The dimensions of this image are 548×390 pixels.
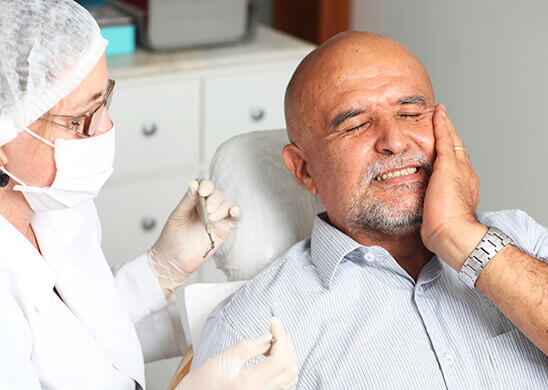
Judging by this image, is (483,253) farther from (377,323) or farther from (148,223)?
(148,223)

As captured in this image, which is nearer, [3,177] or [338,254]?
[3,177]

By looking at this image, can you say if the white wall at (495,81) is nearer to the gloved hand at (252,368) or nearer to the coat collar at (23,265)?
the gloved hand at (252,368)

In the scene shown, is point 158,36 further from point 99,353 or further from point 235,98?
point 99,353

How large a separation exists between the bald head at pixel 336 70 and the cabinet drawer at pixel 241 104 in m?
1.11

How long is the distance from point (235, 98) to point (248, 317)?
1391mm

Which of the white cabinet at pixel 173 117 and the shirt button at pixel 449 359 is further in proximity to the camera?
the white cabinet at pixel 173 117

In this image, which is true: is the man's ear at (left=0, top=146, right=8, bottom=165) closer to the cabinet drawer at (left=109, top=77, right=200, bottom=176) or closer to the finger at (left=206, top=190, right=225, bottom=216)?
the finger at (left=206, top=190, right=225, bottom=216)

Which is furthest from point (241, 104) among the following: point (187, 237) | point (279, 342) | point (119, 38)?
point (279, 342)

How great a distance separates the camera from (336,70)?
146cm

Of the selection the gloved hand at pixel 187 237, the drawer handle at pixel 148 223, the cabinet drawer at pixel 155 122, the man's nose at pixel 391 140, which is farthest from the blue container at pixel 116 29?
the man's nose at pixel 391 140

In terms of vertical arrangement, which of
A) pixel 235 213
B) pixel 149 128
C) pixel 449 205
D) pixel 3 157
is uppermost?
pixel 3 157

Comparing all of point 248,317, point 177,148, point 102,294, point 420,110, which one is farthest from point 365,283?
point 177,148

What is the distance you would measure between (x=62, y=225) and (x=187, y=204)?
0.87ft

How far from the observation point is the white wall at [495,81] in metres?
2.34
